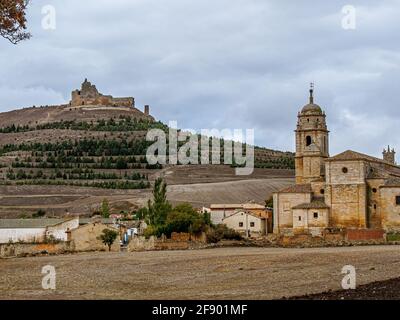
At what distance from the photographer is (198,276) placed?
29.9 metres

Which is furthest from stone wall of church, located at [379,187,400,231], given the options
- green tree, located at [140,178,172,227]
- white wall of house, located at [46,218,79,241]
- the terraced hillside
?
the terraced hillside

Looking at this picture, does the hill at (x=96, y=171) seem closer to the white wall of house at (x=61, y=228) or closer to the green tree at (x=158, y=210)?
the white wall of house at (x=61, y=228)

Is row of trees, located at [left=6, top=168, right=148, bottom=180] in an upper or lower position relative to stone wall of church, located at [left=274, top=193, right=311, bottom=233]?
upper

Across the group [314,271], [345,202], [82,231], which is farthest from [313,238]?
[314,271]

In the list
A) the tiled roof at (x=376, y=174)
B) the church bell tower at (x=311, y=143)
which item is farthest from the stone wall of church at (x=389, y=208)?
the church bell tower at (x=311, y=143)

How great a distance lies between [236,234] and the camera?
65188 millimetres

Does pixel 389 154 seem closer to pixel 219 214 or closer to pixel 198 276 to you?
pixel 219 214

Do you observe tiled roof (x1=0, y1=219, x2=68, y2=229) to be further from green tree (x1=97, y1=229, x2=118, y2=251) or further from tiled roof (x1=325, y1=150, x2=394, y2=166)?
tiled roof (x1=325, y1=150, x2=394, y2=166)

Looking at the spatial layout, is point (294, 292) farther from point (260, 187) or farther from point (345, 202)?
point (260, 187)

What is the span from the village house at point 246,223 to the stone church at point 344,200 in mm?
4833

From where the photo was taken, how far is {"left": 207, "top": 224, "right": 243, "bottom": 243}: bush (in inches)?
2461

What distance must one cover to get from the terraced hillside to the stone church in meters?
38.8

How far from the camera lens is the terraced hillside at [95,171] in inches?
4400
